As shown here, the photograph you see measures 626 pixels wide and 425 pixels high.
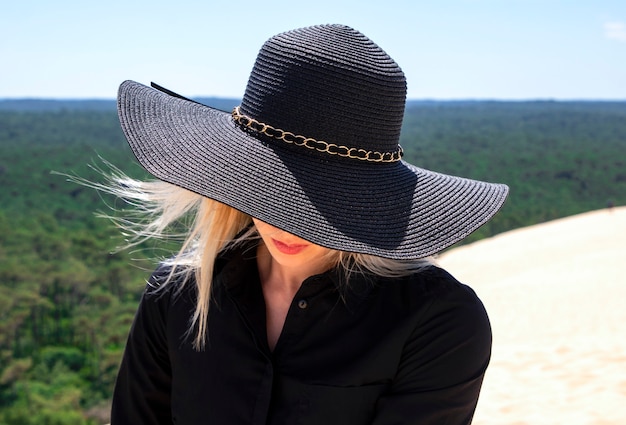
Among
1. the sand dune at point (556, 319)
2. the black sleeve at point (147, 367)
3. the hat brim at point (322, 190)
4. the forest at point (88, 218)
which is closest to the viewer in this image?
the hat brim at point (322, 190)

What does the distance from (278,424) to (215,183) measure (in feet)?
1.29

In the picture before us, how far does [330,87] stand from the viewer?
3.66 feet

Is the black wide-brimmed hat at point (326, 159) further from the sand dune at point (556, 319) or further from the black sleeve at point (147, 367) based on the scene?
the sand dune at point (556, 319)

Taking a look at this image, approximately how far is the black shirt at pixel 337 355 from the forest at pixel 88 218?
276mm

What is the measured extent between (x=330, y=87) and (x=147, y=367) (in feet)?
2.07

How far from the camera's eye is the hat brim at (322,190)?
1083 mm

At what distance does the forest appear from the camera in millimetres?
24906

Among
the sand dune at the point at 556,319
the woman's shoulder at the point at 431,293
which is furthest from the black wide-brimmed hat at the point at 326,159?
the sand dune at the point at 556,319

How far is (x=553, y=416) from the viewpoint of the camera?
253 inches

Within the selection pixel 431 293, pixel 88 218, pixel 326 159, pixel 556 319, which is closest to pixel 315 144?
pixel 326 159

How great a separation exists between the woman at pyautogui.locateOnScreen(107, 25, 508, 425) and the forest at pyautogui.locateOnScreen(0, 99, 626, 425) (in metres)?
0.29

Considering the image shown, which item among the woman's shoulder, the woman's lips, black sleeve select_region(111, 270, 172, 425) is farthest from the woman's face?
black sleeve select_region(111, 270, 172, 425)

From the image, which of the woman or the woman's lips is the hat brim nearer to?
the woman

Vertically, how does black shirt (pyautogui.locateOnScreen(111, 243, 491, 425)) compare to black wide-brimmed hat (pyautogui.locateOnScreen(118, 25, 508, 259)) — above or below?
below
